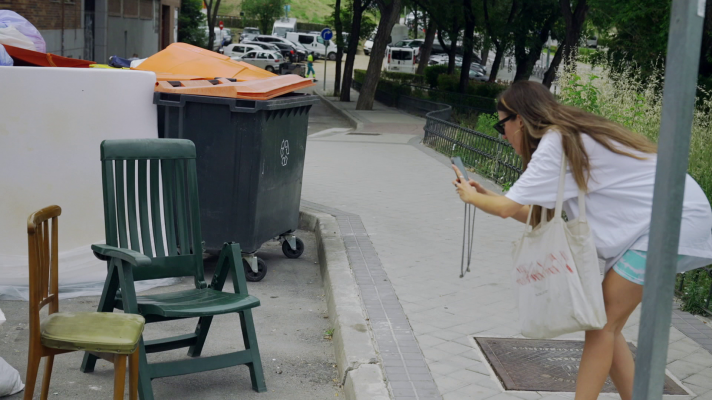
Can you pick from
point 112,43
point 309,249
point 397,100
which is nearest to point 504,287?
point 309,249

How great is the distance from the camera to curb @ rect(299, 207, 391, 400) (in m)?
4.08

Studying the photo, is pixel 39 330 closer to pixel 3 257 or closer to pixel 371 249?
pixel 3 257

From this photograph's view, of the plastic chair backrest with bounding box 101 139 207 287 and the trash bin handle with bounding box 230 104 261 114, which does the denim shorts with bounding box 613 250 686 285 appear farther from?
the trash bin handle with bounding box 230 104 261 114

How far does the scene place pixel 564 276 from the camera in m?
3.20

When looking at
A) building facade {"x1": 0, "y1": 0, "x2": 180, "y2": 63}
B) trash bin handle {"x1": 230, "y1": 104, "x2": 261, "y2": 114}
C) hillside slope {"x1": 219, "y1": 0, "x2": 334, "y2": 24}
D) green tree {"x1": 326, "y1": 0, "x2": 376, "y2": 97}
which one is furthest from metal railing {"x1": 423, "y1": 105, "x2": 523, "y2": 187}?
hillside slope {"x1": 219, "y1": 0, "x2": 334, "y2": 24}

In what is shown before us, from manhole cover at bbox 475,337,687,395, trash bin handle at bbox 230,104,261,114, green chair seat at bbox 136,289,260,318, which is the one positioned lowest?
manhole cover at bbox 475,337,687,395

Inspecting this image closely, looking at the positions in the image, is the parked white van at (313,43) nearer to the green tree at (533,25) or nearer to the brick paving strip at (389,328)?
the green tree at (533,25)

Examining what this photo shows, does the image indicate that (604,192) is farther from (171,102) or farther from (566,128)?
(171,102)

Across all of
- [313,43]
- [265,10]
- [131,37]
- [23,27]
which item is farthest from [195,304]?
[265,10]

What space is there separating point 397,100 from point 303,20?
6327 centimetres

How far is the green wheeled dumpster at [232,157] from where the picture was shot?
617cm

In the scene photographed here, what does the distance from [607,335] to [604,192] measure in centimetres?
59

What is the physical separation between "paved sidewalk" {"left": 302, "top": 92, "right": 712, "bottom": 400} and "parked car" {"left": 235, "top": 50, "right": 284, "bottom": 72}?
120 feet

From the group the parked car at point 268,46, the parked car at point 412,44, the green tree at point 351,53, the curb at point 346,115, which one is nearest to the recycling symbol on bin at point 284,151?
the curb at point 346,115
